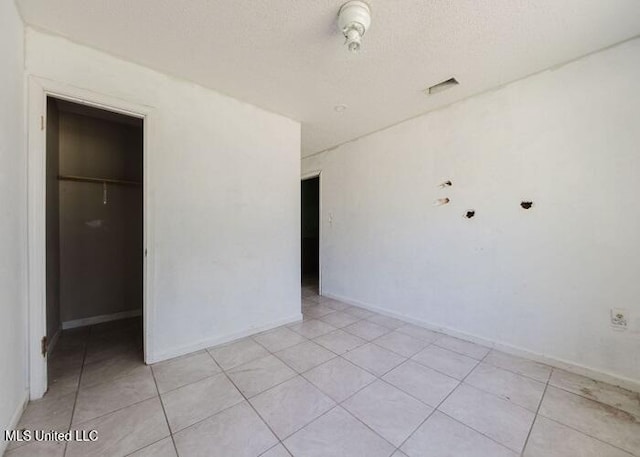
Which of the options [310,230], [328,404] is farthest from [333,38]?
[310,230]

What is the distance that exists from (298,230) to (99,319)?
2.55m

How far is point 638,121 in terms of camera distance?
1697mm

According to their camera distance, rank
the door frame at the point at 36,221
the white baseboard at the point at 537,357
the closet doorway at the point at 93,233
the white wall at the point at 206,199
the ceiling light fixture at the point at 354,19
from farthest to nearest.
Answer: the closet doorway at the point at 93,233
the white wall at the point at 206,199
the white baseboard at the point at 537,357
the door frame at the point at 36,221
the ceiling light fixture at the point at 354,19

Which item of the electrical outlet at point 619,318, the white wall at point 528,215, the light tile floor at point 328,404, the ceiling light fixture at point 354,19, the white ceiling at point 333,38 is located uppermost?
the white ceiling at point 333,38

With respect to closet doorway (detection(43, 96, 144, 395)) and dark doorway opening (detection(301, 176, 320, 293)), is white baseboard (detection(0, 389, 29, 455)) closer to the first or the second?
closet doorway (detection(43, 96, 144, 395))

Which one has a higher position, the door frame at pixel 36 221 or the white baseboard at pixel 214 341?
the door frame at pixel 36 221

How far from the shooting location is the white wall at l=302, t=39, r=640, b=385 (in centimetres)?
177

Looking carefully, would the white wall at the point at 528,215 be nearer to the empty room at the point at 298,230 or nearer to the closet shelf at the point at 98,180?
the empty room at the point at 298,230

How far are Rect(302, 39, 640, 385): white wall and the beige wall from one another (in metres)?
3.18

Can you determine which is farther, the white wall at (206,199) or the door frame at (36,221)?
the white wall at (206,199)

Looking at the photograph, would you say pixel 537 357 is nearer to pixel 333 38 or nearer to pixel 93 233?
pixel 333 38

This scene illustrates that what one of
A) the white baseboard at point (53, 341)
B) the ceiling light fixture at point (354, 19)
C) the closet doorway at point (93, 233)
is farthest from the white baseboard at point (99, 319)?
the ceiling light fixture at point (354, 19)

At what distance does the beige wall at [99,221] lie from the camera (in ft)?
9.09

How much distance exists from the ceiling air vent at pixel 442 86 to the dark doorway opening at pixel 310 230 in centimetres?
346
